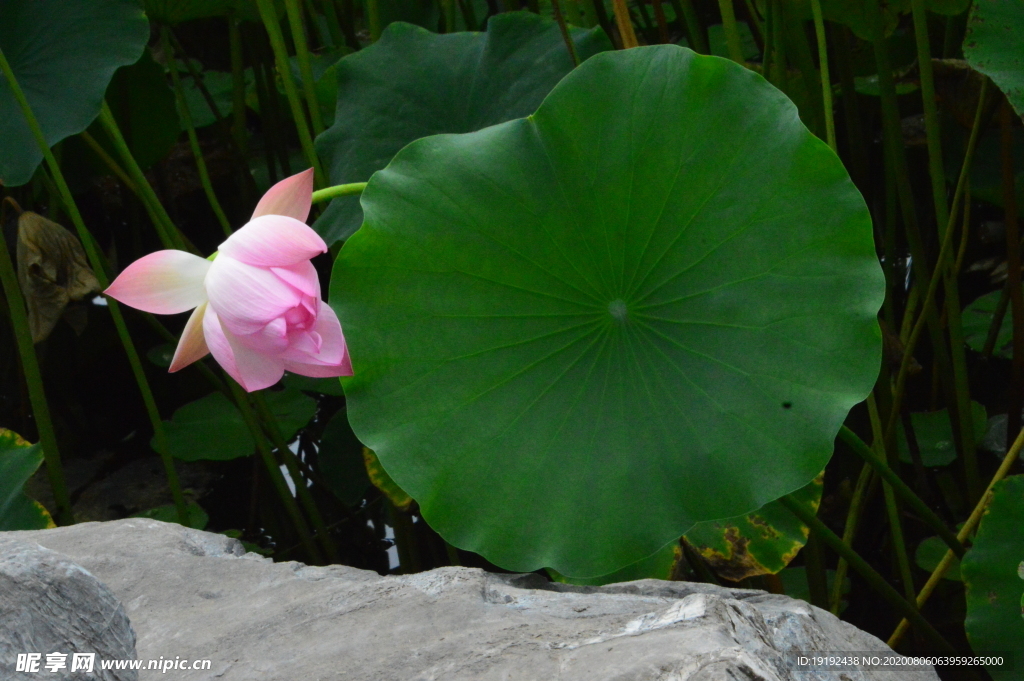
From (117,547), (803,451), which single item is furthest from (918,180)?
(117,547)

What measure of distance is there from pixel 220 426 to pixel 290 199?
1058 mm

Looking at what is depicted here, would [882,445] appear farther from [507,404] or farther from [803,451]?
[507,404]

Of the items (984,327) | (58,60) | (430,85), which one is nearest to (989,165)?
(984,327)

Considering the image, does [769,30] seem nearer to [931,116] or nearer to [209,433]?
[931,116]

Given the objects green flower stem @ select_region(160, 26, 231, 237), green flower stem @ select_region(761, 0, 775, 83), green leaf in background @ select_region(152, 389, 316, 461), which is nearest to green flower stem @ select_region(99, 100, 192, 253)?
green flower stem @ select_region(160, 26, 231, 237)

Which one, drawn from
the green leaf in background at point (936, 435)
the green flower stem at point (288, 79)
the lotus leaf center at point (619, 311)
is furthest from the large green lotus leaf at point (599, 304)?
the green leaf in background at point (936, 435)

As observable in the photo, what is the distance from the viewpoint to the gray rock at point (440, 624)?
1.71 ft

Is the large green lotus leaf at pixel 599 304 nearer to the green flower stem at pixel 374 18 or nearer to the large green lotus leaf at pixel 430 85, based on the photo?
the large green lotus leaf at pixel 430 85

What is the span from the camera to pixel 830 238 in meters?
0.61

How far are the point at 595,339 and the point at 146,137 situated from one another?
1348 mm

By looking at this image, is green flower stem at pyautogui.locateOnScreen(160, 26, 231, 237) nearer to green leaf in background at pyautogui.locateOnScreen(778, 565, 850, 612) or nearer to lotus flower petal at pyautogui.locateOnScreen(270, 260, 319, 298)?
lotus flower petal at pyautogui.locateOnScreen(270, 260, 319, 298)

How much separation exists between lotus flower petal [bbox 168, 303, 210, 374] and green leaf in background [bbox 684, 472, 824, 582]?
0.58m

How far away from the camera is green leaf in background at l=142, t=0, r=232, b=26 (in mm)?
1270

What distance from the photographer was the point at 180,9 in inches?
51.1
